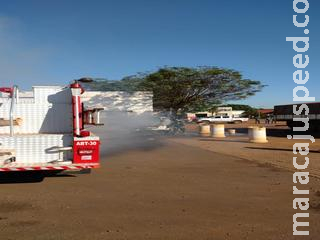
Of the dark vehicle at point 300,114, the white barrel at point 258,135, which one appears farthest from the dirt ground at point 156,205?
the dark vehicle at point 300,114

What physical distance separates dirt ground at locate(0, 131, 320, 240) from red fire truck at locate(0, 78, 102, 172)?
587mm

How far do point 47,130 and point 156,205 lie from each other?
3.96 m

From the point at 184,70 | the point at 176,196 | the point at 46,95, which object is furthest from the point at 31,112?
the point at 184,70

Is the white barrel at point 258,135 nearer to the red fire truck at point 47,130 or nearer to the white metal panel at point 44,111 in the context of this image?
the red fire truck at point 47,130

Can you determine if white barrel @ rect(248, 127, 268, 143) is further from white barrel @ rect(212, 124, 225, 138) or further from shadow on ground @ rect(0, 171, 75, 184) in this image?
shadow on ground @ rect(0, 171, 75, 184)

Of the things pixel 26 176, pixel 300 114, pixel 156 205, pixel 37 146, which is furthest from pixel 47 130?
pixel 300 114

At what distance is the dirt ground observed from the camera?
6449 millimetres

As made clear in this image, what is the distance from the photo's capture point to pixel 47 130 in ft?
35.6

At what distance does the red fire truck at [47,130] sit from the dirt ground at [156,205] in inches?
23.1

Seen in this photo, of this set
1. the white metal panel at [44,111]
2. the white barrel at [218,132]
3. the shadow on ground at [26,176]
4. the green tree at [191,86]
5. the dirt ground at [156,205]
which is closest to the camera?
the dirt ground at [156,205]

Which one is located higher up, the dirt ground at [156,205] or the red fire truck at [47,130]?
the red fire truck at [47,130]

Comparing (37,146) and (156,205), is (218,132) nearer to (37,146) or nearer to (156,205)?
(37,146)

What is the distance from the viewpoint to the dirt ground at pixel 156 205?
6.45 meters

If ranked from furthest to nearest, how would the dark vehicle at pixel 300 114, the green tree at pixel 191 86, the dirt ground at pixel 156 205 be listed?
the green tree at pixel 191 86
the dark vehicle at pixel 300 114
the dirt ground at pixel 156 205
